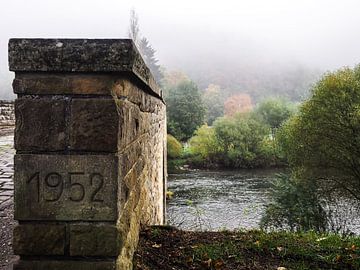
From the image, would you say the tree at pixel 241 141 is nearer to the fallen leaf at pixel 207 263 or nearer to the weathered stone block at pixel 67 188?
the fallen leaf at pixel 207 263

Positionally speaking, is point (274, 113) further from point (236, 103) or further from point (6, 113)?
point (236, 103)

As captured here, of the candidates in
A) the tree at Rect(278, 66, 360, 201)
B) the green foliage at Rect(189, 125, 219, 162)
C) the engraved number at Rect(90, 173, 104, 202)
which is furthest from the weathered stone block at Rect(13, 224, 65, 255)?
the green foliage at Rect(189, 125, 219, 162)

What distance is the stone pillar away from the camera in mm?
1924

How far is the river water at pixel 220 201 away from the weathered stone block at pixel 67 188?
904 cm

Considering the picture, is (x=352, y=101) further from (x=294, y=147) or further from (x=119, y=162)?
(x=119, y=162)

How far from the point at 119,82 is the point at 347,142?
49.0 ft

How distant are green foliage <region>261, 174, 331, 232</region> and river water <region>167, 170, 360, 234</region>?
3.35 feet

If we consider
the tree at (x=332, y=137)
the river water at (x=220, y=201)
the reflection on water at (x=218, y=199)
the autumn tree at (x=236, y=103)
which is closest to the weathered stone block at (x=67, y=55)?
the river water at (x=220, y=201)

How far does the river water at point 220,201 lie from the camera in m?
14.4

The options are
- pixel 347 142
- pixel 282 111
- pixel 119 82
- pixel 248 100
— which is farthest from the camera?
pixel 248 100

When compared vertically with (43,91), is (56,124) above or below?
below

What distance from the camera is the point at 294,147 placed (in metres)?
16.5

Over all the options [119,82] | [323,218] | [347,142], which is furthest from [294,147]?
[119,82]

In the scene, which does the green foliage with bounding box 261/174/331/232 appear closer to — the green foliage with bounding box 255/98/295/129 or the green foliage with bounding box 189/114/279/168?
the green foliage with bounding box 189/114/279/168
